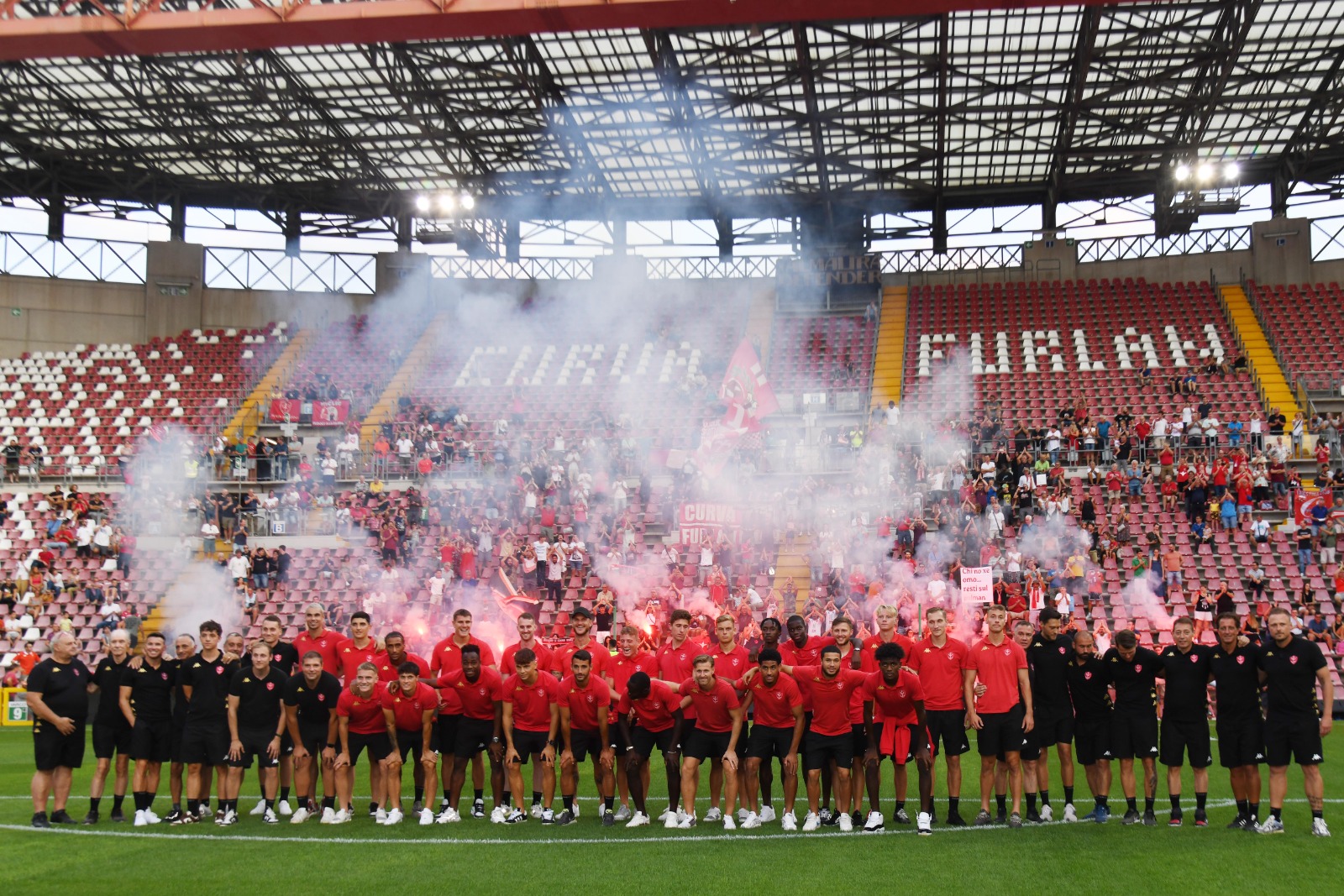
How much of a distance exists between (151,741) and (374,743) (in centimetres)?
208

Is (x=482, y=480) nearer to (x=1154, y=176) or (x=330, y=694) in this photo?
(x=330, y=694)

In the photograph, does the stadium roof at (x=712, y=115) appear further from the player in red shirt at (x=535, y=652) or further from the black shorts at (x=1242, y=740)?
the black shorts at (x=1242, y=740)

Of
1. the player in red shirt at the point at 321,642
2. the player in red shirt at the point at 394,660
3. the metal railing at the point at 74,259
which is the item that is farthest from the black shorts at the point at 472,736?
the metal railing at the point at 74,259

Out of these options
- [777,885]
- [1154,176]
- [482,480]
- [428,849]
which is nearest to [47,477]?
[482,480]

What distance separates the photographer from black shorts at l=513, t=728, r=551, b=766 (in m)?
10.5

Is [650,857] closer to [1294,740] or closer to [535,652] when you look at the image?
[535,652]

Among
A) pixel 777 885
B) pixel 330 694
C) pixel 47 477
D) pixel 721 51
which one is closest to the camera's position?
pixel 777 885

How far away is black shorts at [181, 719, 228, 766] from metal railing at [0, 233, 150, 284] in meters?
32.4

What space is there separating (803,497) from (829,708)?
50.5 feet

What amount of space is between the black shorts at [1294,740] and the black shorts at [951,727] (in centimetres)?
236

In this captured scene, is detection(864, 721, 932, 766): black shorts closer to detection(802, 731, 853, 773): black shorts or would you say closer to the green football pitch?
detection(802, 731, 853, 773): black shorts

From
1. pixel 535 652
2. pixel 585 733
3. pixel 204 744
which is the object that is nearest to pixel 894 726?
pixel 585 733

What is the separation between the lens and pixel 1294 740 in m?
9.36

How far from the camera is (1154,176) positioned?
119 feet
